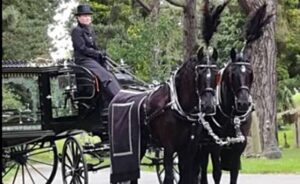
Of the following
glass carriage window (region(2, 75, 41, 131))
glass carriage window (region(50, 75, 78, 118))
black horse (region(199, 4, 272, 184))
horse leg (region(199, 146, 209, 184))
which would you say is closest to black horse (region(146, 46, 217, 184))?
black horse (region(199, 4, 272, 184))

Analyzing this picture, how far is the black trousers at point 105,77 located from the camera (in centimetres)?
1166

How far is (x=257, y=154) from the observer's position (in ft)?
64.3

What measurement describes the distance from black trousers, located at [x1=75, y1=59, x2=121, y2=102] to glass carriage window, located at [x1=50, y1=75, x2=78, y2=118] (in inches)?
25.7

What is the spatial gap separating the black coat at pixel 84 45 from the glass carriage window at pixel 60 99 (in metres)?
0.59

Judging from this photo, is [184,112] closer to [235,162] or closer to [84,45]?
[235,162]

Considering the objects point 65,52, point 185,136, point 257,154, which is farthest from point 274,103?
point 65,52

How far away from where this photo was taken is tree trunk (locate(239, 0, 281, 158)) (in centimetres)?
1952

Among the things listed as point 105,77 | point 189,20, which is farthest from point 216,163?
point 189,20

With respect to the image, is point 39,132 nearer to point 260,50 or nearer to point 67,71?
point 67,71

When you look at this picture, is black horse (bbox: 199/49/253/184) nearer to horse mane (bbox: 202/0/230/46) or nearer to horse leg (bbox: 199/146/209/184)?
→ horse leg (bbox: 199/146/209/184)

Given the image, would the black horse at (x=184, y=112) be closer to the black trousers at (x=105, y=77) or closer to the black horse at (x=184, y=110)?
the black horse at (x=184, y=110)

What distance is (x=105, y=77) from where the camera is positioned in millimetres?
11711

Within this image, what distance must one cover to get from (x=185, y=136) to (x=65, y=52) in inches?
1481

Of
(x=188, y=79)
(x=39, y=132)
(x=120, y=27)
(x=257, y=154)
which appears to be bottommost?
(x=257, y=154)
